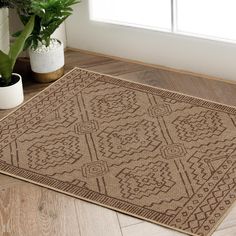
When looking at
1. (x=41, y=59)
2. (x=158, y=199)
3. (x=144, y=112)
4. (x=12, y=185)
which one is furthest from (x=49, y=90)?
(x=158, y=199)

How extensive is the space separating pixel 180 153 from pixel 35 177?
55 centimetres

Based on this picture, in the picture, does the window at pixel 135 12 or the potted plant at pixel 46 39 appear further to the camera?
the window at pixel 135 12

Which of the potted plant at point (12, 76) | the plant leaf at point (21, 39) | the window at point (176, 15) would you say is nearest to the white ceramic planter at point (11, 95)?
the potted plant at point (12, 76)

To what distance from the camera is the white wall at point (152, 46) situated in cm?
287

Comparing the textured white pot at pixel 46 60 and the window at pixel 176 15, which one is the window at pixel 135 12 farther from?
the textured white pot at pixel 46 60

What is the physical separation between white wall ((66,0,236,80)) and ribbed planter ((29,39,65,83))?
0.26m

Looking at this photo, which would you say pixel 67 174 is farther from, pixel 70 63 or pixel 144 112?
pixel 70 63

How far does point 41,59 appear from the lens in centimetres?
289

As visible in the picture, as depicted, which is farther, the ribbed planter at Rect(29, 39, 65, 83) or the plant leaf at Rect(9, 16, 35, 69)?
the ribbed planter at Rect(29, 39, 65, 83)

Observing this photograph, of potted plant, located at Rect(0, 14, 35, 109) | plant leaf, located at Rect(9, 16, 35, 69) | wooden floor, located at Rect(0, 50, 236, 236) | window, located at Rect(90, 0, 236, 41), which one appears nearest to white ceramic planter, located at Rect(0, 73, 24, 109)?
potted plant, located at Rect(0, 14, 35, 109)

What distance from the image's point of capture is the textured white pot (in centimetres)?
288

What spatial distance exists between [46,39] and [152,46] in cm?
52

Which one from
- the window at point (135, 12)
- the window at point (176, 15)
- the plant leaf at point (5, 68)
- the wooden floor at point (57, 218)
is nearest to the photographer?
the wooden floor at point (57, 218)

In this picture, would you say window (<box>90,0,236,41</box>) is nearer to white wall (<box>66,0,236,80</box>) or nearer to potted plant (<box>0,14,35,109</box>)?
white wall (<box>66,0,236,80</box>)
